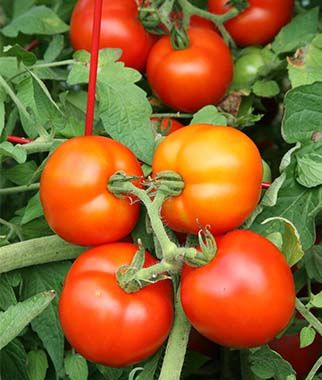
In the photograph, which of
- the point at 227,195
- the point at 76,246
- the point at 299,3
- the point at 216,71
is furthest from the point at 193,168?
the point at 299,3

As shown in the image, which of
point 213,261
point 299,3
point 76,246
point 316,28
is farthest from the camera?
point 299,3

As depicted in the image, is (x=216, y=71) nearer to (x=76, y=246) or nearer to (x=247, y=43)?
(x=247, y=43)

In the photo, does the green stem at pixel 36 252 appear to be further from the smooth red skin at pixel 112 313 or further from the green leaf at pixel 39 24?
the green leaf at pixel 39 24

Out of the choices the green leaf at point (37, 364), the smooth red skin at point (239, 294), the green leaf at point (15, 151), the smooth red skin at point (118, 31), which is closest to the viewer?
the smooth red skin at point (239, 294)

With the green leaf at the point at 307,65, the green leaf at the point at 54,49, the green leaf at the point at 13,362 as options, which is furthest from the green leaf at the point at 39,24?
the green leaf at the point at 13,362

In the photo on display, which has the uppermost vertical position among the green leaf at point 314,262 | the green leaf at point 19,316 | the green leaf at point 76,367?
the green leaf at point 19,316

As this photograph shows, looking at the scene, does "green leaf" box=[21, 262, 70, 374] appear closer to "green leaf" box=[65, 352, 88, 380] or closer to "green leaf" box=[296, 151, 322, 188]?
"green leaf" box=[65, 352, 88, 380]

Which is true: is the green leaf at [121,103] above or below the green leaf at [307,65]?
below
